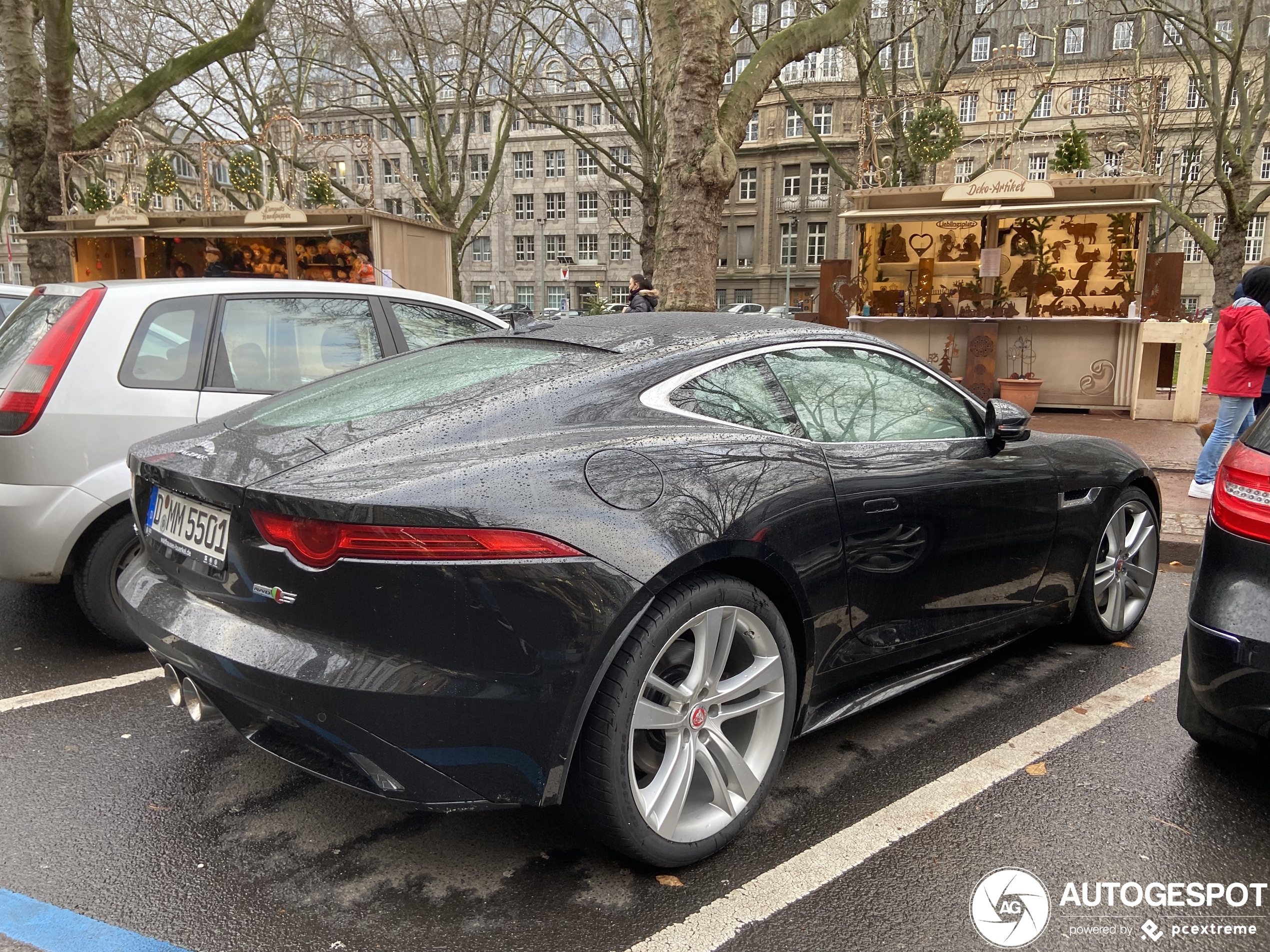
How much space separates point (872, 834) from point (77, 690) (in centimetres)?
303

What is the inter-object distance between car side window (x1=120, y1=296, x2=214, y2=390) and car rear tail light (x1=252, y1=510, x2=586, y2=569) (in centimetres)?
230

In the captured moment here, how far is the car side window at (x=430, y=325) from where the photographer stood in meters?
5.07

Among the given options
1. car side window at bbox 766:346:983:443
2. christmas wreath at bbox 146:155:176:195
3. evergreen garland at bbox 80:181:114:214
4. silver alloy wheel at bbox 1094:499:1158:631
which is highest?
christmas wreath at bbox 146:155:176:195

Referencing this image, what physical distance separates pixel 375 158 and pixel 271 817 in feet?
244

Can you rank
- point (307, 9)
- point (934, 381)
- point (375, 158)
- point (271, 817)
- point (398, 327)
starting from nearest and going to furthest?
point (271, 817)
point (934, 381)
point (398, 327)
point (307, 9)
point (375, 158)

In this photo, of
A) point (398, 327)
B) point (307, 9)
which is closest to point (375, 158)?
point (307, 9)

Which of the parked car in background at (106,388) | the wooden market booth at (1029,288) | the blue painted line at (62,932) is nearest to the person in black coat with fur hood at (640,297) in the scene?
the wooden market booth at (1029,288)

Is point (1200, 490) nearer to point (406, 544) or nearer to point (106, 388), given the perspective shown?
point (406, 544)

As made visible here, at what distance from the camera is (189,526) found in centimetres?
255

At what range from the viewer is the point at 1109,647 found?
4.39 m

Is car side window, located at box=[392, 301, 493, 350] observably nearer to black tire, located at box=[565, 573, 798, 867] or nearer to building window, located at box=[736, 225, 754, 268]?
black tire, located at box=[565, 573, 798, 867]

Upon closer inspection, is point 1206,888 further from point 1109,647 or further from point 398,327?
point 398,327

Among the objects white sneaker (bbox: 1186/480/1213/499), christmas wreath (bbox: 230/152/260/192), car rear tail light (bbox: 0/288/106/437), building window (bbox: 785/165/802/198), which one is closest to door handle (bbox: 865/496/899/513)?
car rear tail light (bbox: 0/288/106/437)

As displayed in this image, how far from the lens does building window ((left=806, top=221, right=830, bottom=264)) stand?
204 feet
